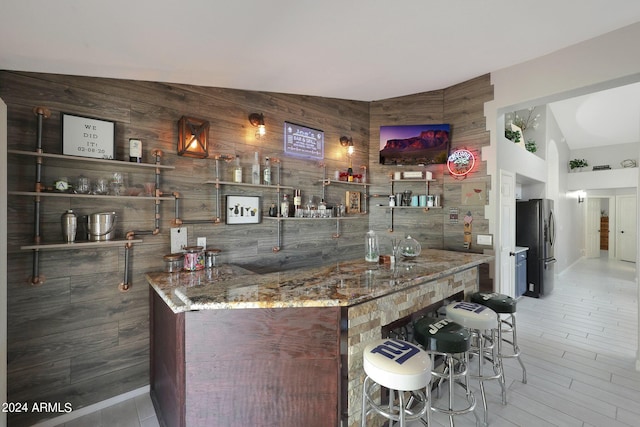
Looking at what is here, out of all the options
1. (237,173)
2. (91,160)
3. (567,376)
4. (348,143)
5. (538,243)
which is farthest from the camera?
(538,243)

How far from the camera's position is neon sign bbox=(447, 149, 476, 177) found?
340 cm

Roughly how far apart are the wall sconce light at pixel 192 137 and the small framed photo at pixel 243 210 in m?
0.50

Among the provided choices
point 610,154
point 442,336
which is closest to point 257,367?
point 442,336

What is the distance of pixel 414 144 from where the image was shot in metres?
3.65

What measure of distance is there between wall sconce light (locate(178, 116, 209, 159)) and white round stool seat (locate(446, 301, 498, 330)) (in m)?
2.38

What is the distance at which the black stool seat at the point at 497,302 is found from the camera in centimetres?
233

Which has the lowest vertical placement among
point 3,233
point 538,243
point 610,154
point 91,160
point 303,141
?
point 538,243

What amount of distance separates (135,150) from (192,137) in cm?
43

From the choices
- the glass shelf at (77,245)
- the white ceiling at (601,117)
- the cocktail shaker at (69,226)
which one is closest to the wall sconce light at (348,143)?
the glass shelf at (77,245)

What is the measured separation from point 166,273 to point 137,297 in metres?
0.30

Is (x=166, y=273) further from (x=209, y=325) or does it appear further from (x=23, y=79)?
(x=23, y=79)

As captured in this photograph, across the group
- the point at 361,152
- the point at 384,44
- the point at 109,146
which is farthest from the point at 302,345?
the point at 361,152

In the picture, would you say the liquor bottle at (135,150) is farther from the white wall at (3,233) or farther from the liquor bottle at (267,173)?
the liquor bottle at (267,173)

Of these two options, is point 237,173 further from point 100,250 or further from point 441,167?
point 441,167
